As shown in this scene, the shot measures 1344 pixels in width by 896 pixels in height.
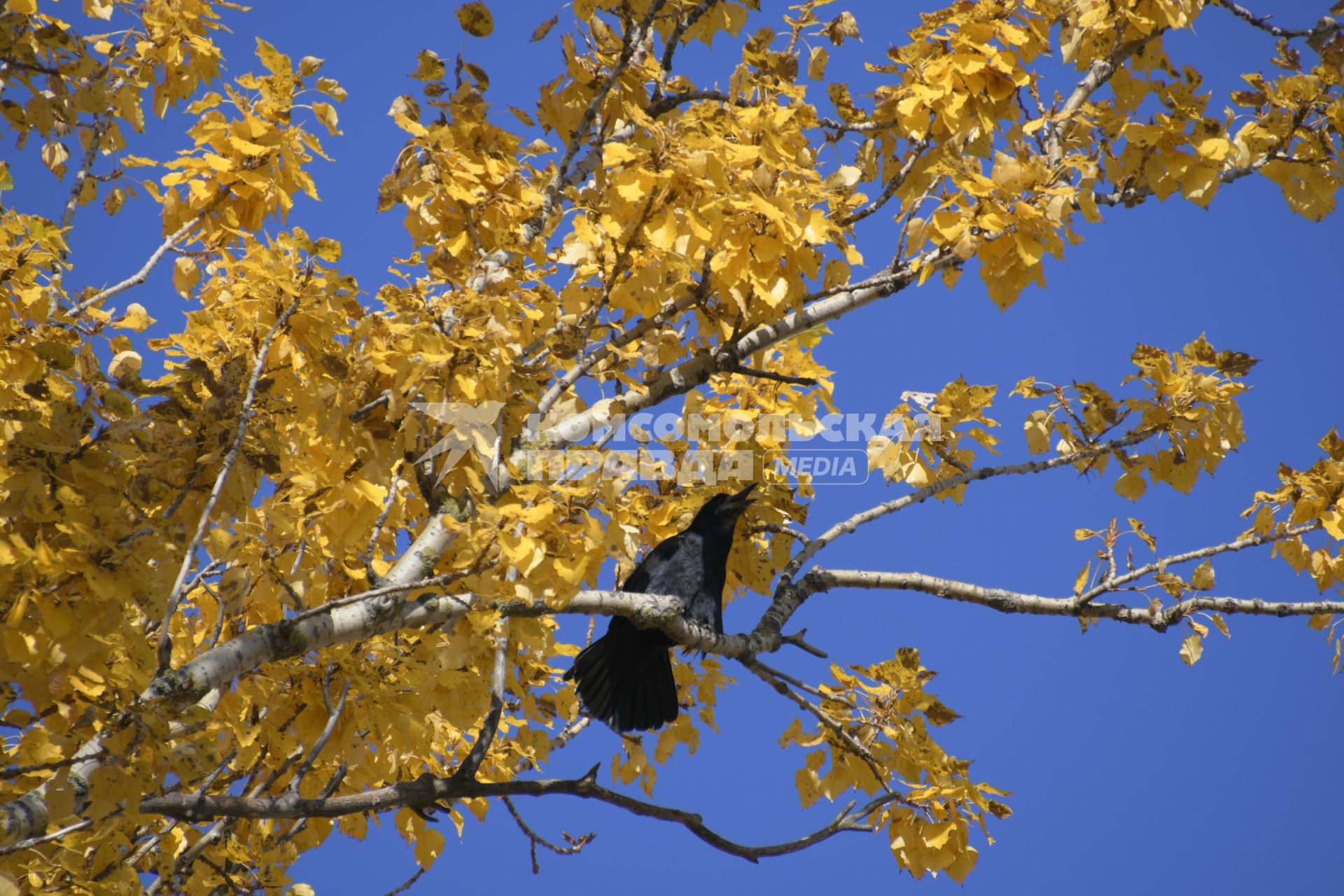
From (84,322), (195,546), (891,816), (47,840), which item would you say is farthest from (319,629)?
(891,816)

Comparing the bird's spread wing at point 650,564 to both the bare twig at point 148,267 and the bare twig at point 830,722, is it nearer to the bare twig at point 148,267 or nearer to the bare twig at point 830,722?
→ the bare twig at point 830,722

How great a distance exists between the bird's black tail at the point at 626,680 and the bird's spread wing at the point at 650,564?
21cm

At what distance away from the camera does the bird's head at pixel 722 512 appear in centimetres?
380

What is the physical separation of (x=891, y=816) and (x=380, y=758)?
147cm

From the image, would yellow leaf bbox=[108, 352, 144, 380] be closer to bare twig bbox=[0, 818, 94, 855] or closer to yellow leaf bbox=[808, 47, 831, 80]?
bare twig bbox=[0, 818, 94, 855]

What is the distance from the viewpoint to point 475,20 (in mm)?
2527

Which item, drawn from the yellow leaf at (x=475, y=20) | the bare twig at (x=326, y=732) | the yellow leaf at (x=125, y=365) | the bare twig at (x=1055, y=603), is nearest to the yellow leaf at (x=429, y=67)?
the yellow leaf at (x=475, y=20)

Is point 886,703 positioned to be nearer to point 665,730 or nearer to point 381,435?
point 665,730

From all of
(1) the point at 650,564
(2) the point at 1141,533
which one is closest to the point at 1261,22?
(2) the point at 1141,533

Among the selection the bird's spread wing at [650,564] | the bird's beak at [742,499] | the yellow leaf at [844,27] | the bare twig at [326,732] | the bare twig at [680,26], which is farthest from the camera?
the bird's spread wing at [650,564]

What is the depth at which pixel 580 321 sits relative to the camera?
281 centimetres

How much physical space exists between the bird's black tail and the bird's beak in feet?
1.88

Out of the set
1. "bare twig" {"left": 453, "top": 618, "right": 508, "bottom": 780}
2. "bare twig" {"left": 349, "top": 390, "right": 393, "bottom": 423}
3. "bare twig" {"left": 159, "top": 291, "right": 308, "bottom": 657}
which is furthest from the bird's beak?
"bare twig" {"left": 159, "top": 291, "right": 308, "bottom": 657}

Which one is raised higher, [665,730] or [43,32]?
[43,32]
